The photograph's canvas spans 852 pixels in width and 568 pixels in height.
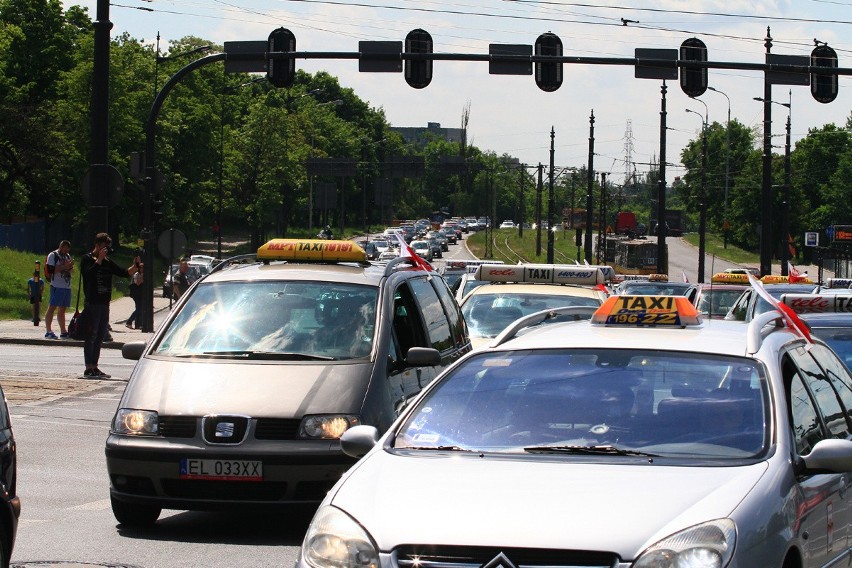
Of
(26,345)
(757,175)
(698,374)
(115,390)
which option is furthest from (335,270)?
(757,175)

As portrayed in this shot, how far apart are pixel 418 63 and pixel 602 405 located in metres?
21.6

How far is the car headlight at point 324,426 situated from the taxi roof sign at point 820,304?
407cm

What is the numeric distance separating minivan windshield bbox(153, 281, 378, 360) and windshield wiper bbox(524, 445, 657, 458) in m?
4.09

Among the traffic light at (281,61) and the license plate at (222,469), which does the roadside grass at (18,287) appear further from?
the license plate at (222,469)

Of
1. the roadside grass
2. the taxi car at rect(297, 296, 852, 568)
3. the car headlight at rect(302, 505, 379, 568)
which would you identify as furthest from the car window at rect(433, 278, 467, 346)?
the roadside grass

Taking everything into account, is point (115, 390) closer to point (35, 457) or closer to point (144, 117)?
point (35, 457)

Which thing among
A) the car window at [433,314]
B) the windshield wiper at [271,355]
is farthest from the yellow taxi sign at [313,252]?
the windshield wiper at [271,355]

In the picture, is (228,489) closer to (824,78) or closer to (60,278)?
(60,278)

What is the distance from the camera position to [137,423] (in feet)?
28.7

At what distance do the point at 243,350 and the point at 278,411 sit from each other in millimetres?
1002

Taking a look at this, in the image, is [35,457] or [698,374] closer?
[698,374]

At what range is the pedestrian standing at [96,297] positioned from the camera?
727 inches

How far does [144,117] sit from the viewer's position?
72.6 meters

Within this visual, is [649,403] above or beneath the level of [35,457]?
above
